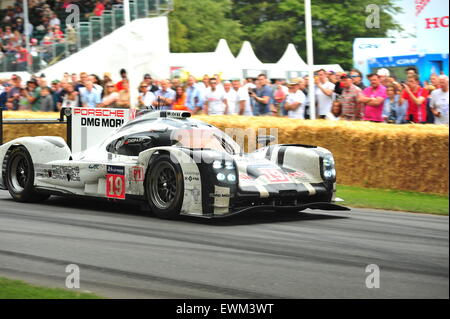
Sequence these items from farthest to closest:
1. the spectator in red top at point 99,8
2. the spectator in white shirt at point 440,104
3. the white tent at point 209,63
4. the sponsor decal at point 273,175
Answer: the white tent at point 209,63
the spectator in red top at point 99,8
the spectator in white shirt at point 440,104
the sponsor decal at point 273,175

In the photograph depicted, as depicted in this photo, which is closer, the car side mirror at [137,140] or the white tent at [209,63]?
the car side mirror at [137,140]

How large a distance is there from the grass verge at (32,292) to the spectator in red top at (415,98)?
8.78 m

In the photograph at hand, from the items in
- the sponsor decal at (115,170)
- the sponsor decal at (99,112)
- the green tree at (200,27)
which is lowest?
the sponsor decal at (115,170)

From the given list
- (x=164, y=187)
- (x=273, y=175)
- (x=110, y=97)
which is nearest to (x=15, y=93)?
(x=110, y=97)

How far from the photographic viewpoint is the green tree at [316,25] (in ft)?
152

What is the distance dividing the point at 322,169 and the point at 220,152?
137 centimetres

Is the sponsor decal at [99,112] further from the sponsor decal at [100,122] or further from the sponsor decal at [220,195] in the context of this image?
the sponsor decal at [220,195]

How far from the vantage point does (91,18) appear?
2789cm

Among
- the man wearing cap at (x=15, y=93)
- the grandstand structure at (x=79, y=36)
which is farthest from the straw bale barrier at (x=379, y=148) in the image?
the grandstand structure at (x=79, y=36)

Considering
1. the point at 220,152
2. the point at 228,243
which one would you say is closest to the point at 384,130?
the point at 220,152

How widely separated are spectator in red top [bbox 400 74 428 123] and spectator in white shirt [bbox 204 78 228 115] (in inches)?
160

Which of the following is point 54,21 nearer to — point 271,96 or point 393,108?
point 271,96

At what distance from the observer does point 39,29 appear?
29359 millimetres
